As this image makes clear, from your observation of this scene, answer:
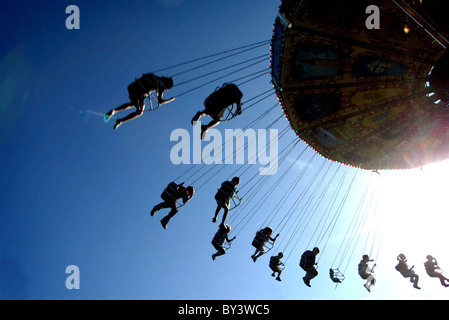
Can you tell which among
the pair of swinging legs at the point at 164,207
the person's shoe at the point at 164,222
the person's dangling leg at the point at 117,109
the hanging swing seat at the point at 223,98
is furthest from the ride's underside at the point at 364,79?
the person's shoe at the point at 164,222

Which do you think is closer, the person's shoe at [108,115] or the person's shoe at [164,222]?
the person's shoe at [108,115]

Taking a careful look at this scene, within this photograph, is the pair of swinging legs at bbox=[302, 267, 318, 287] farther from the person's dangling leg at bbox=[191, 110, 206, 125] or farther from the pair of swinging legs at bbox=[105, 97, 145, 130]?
the pair of swinging legs at bbox=[105, 97, 145, 130]

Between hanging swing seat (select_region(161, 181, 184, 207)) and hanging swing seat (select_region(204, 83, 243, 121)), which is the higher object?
hanging swing seat (select_region(204, 83, 243, 121))

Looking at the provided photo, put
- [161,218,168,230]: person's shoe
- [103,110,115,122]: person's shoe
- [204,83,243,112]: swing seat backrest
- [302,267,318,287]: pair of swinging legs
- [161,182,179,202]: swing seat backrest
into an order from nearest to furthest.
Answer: [103,110,115,122]: person's shoe, [204,83,243,112]: swing seat backrest, [161,182,179,202]: swing seat backrest, [161,218,168,230]: person's shoe, [302,267,318,287]: pair of swinging legs

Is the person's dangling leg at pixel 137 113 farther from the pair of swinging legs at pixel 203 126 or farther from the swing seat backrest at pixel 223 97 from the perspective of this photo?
the swing seat backrest at pixel 223 97

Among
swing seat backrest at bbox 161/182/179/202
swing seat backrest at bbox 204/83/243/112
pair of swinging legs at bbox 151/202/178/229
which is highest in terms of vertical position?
swing seat backrest at bbox 204/83/243/112

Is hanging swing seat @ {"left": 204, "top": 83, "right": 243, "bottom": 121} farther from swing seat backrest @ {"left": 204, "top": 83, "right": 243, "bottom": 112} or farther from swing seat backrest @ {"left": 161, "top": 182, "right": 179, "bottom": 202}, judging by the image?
swing seat backrest @ {"left": 161, "top": 182, "right": 179, "bottom": 202}

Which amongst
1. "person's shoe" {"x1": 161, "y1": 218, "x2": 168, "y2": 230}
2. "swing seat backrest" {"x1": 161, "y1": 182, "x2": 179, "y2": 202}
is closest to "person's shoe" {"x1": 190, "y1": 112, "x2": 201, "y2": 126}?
"swing seat backrest" {"x1": 161, "y1": 182, "x2": 179, "y2": 202}

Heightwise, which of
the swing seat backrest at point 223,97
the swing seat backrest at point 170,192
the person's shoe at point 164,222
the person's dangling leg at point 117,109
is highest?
the swing seat backrest at point 223,97

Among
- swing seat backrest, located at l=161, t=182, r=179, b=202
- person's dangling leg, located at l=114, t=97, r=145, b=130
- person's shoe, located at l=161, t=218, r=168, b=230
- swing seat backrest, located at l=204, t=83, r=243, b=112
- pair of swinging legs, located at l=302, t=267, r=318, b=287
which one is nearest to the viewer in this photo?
person's dangling leg, located at l=114, t=97, r=145, b=130

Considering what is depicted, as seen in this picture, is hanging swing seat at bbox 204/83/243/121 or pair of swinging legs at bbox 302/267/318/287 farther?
pair of swinging legs at bbox 302/267/318/287

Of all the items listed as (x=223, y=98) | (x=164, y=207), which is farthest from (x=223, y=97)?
(x=164, y=207)
